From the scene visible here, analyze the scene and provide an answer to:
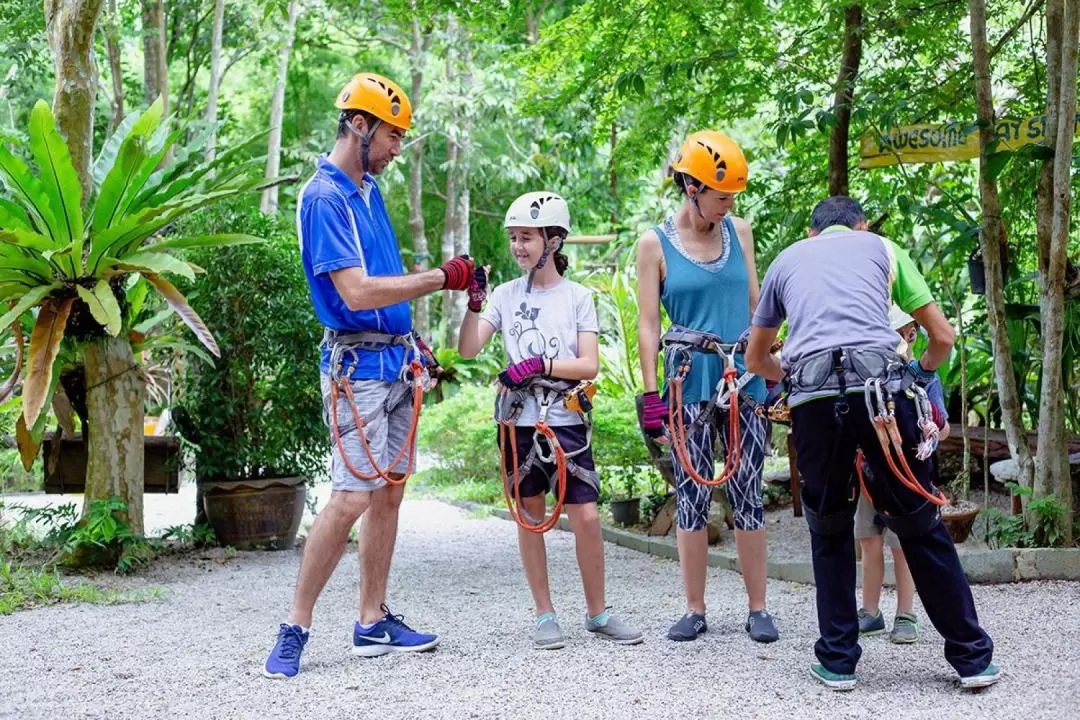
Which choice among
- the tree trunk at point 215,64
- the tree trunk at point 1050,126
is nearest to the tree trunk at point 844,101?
the tree trunk at point 1050,126

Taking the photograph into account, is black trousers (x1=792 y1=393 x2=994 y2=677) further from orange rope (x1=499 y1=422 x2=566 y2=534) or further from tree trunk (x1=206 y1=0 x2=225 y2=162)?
tree trunk (x1=206 y1=0 x2=225 y2=162)

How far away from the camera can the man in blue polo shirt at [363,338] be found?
4570mm

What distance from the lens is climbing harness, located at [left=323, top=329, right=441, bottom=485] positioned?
185 inches

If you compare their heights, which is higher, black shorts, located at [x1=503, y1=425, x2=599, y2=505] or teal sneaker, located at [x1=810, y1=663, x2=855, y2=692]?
black shorts, located at [x1=503, y1=425, x2=599, y2=505]

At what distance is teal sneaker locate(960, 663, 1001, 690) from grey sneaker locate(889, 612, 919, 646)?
78 cm

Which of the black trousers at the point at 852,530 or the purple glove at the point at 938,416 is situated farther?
the purple glove at the point at 938,416

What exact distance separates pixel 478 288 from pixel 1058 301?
3.33 metres

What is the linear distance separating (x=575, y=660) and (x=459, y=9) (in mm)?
5557

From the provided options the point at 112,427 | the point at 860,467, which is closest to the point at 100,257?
the point at 112,427

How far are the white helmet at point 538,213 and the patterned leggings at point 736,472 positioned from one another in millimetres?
910

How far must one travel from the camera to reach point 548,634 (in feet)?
16.2

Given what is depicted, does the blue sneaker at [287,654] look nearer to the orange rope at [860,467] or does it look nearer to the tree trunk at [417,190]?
the orange rope at [860,467]

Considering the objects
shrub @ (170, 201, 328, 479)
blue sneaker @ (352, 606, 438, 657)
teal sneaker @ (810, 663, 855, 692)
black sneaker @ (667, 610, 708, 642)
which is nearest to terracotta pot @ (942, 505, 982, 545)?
black sneaker @ (667, 610, 708, 642)

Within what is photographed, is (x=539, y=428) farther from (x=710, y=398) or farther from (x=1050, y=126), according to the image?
(x=1050, y=126)
